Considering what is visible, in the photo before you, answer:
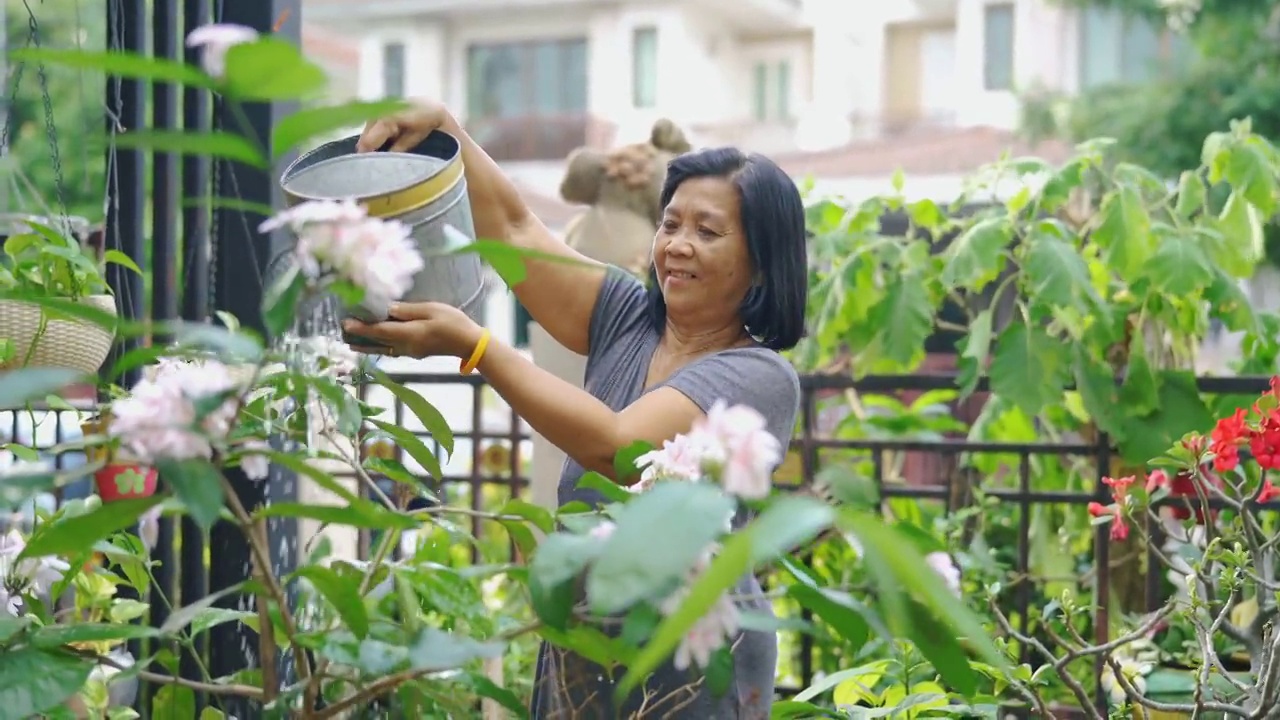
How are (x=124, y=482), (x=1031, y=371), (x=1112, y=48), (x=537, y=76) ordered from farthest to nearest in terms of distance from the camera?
(x=537, y=76)
(x=1112, y=48)
(x=1031, y=371)
(x=124, y=482)

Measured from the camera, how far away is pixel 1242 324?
3.16 metres

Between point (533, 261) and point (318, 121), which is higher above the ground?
point (318, 121)

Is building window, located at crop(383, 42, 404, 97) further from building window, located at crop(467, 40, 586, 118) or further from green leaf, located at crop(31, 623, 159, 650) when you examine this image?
green leaf, located at crop(31, 623, 159, 650)

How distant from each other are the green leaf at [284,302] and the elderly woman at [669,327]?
59 centimetres

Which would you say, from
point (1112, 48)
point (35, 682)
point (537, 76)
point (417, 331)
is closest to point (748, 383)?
point (417, 331)

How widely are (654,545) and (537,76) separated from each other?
20005 millimetres

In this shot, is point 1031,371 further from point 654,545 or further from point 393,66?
point 393,66

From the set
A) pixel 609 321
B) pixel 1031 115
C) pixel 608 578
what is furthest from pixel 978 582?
pixel 1031 115

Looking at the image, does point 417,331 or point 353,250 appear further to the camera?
point 417,331

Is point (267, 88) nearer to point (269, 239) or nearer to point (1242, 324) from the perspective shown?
point (269, 239)

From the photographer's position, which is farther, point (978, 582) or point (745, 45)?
point (745, 45)

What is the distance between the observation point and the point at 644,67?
64.7 ft

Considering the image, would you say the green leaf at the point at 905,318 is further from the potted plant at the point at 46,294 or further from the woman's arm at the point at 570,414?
the potted plant at the point at 46,294

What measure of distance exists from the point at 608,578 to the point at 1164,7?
34.5ft
